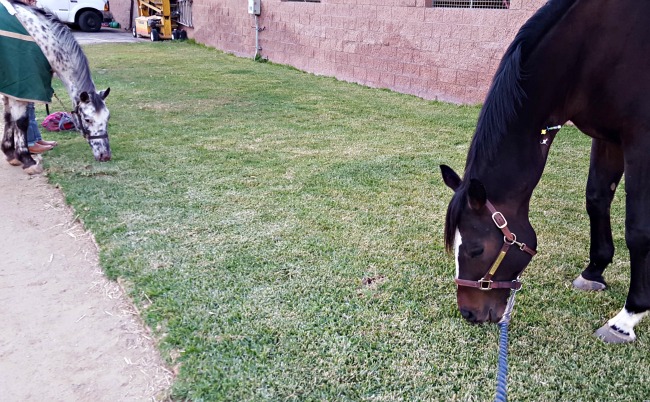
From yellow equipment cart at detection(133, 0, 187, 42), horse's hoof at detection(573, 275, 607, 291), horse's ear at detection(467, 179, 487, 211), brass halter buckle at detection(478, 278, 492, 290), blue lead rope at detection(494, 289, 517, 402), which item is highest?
yellow equipment cart at detection(133, 0, 187, 42)

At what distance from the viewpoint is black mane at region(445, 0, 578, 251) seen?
200 centimetres

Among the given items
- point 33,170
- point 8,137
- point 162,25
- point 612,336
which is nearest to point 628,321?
point 612,336

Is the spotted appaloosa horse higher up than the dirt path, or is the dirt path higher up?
the spotted appaloosa horse

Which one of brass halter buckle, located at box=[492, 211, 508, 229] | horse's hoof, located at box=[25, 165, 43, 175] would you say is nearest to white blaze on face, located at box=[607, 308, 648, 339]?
brass halter buckle, located at box=[492, 211, 508, 229]

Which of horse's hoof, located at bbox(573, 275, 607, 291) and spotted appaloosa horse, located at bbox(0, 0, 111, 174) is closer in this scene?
horse's hoof, located at bbox(573, 275, 607, 291)

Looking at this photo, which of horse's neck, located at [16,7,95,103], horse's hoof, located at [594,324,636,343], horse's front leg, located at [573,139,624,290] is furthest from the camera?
horse's neck, located at [16,7,95,103]

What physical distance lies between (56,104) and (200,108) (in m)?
2.00

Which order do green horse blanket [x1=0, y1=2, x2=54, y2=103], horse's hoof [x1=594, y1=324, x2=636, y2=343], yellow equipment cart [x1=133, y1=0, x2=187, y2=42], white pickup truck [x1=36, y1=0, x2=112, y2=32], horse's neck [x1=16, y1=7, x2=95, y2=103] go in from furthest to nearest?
1. white pickup truck [x1=36, y1=0, x2=112, y2=32]
2. yellow equipment cart [x1=133, y1=0, x2=187, y2=42]
3. horse's neck [x1=16, y1=7, x2=95, y2=103]
4. green horse blanket [x1=0, y1=2, x2=54, y2=103]
5. horse's hoof [x1=594, y1=324, x2=636, y2=343]

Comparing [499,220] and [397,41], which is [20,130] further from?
[397,41]

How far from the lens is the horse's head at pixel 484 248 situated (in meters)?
1.99

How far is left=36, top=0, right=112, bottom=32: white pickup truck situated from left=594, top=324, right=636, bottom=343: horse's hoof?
1990 centimetres

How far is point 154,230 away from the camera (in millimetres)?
3318

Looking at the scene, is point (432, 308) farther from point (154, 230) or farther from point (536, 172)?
point (154, 230)

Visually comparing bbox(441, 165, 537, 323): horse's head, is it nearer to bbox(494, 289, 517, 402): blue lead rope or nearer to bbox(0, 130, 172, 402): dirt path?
bbox(494, 289, 517, 402): blue lead rope
